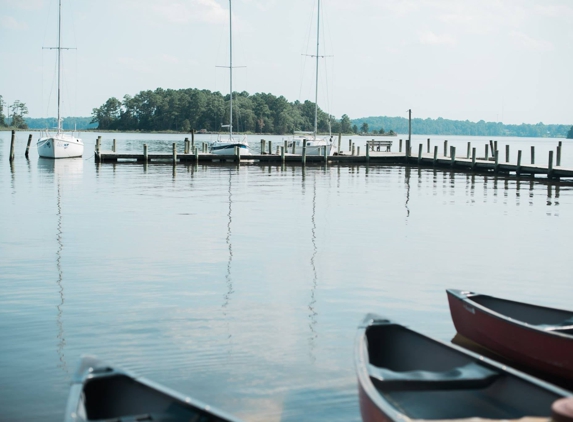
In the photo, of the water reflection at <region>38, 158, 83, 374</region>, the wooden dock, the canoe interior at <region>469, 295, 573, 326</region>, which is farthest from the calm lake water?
the wooden dock

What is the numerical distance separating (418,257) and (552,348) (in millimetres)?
8056

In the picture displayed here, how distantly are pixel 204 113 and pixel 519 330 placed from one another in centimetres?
16247

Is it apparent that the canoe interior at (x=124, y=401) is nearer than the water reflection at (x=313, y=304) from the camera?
Yes

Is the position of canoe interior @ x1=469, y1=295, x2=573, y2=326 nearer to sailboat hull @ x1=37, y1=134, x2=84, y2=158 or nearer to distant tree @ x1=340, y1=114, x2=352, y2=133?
sailboat hull @ x1=37, y1=134, x2=84, y2=158

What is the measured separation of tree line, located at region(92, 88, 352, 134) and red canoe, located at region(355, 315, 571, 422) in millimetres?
140258

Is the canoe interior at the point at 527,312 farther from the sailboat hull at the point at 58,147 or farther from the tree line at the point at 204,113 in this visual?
the tree line at the point at 204,113

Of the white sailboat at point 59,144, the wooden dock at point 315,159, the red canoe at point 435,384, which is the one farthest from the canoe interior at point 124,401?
the white sailboat at point 59,144

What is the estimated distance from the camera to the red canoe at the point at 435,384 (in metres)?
5.33

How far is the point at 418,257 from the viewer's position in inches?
611

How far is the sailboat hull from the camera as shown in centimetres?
5116

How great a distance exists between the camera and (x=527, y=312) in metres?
8.60

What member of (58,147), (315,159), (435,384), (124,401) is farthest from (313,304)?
(58,147)

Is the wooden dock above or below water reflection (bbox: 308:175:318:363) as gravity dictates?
above

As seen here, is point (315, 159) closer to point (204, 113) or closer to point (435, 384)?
point (435, 384)
